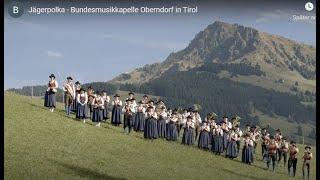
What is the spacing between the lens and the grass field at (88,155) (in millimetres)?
16156

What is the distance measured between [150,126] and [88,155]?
7.07 meters

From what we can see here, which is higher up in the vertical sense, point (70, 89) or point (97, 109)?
point (70, 89)

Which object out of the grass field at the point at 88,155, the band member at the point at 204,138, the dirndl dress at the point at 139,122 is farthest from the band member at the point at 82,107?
the band member at the point at 204,138

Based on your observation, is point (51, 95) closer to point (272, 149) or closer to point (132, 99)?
point (132, 99)

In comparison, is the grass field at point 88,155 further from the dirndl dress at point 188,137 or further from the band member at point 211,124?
the band member at point 211,124

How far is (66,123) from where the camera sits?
2242 cm

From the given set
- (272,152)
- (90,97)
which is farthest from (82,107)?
(272,152)

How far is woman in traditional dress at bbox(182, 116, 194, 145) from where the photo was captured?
87.5ft

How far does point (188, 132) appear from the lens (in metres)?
27.7

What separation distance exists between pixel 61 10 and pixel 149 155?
25.1 feet

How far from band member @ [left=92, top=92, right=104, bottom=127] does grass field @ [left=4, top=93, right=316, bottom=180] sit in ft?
5.16

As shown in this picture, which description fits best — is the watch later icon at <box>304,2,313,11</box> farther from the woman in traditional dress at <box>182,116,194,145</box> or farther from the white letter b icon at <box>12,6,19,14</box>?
the woman in traditional dress at <box>182,116,194,145</box>

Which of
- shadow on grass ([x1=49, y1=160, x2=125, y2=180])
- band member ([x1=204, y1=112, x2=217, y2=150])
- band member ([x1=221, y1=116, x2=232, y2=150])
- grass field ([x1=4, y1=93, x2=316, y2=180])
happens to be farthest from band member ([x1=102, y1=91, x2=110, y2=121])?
shadow on grass ([x1=49, y1=160, x2=125, y2=180])

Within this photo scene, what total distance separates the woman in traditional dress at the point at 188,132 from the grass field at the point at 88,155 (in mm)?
2650
